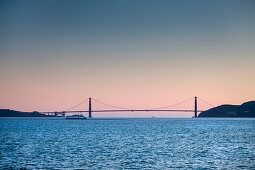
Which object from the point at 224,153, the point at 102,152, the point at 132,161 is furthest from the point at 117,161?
the point at 224,153

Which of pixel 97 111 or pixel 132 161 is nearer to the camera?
pixel 132 161

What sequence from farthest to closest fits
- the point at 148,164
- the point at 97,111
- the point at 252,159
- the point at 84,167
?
the point at 97,111, the point at 252,159, the point at 148,164, the point at 84,167

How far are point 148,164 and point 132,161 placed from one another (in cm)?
178

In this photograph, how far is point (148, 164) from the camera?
24141mm

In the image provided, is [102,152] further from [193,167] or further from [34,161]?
[193,167]

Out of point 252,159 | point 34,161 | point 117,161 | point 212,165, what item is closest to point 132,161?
point 117,161

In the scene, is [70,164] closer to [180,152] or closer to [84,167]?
[84,167]

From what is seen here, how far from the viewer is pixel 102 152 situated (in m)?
30.7

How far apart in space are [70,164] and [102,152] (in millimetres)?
7088

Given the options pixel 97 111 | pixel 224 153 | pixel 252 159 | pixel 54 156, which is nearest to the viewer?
pixel 252 159

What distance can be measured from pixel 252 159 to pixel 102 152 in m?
13.9

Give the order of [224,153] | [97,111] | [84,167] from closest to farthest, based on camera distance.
→ 1. [84,167]
2. [224,153]
3. [97,111]

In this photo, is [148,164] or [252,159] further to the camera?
[252,159]

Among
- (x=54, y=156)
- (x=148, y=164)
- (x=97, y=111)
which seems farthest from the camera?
(x=97, y=111)
